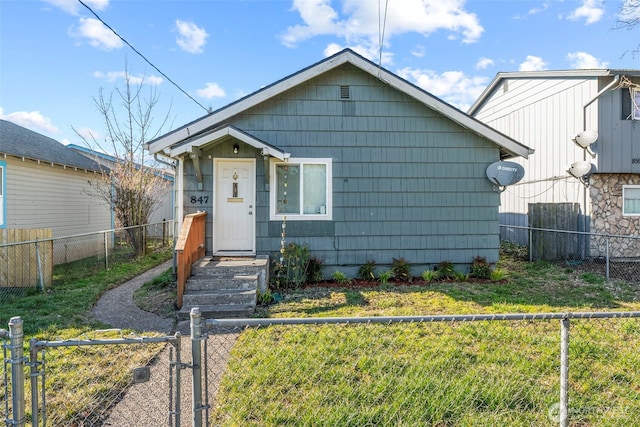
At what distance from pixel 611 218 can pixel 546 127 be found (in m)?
3.53

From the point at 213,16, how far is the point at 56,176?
734 cm

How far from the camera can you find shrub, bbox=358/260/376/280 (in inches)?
331

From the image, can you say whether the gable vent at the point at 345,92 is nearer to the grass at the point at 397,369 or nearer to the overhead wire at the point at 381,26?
the overhead wire at the point at 381,26

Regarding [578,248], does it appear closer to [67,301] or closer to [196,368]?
[196,368]

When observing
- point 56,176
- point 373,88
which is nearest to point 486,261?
point 373,88

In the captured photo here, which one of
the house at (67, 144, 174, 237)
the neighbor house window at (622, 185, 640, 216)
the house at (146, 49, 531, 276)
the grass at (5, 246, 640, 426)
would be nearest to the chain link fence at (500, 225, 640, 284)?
the neighbor house window at (622, 185, 640, 216)

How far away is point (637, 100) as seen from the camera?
1072 cm

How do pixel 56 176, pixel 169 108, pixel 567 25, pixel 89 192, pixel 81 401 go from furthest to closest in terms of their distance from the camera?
pixel 169 108 → pixel 89 192 → pixel 56 176 → pixel 567 25 → pixel 81 401

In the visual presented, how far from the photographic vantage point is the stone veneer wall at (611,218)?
35.4ft

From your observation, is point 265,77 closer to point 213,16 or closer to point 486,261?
point 213,16

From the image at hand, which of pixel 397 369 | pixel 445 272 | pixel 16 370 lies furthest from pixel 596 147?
pixel 16 370

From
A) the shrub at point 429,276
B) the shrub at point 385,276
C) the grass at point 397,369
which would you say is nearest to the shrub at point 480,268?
the shrub at point 429,276

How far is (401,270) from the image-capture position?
8367 mm

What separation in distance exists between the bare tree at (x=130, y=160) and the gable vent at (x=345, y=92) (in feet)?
25.8
